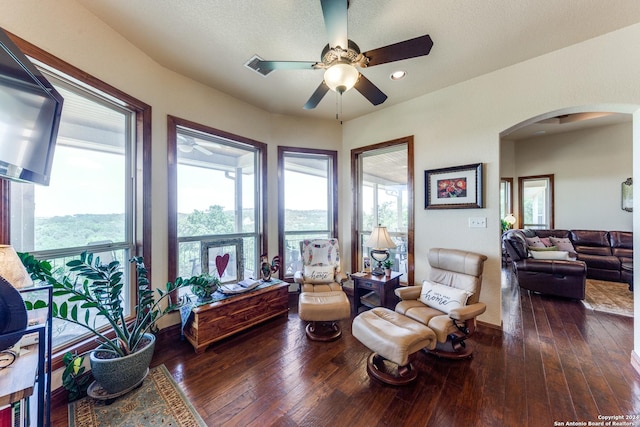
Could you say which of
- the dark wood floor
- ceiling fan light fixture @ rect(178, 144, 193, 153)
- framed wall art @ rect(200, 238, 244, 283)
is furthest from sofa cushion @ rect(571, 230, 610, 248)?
ceiling fan light fixture @ rect(178, 144, 193, 153)

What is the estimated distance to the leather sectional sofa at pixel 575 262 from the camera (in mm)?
3438

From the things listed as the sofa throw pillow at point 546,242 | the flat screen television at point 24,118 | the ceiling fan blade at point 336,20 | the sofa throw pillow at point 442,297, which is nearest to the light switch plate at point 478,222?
the sofa throw pillow at point 442,297

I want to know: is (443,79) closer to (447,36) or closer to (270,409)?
(447,36)

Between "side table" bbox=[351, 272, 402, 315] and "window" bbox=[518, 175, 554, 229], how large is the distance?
17.6ft

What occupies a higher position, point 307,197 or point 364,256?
point 307,197

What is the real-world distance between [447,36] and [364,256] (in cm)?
297

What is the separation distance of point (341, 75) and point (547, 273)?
433 centimetres

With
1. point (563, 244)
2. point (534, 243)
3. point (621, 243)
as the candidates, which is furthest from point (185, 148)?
point (621, 243)

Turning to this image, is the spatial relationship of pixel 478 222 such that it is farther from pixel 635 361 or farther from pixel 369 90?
pixel 369 90

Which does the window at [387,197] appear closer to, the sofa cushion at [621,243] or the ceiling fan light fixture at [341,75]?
the ceiling fan light fixture at [341,75]

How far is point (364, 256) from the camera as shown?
3.93m

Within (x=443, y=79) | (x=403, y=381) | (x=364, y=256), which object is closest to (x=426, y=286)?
(x=403, y=381)

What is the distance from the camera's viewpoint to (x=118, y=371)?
1656mm

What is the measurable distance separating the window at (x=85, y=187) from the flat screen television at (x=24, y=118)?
1.27 ft
